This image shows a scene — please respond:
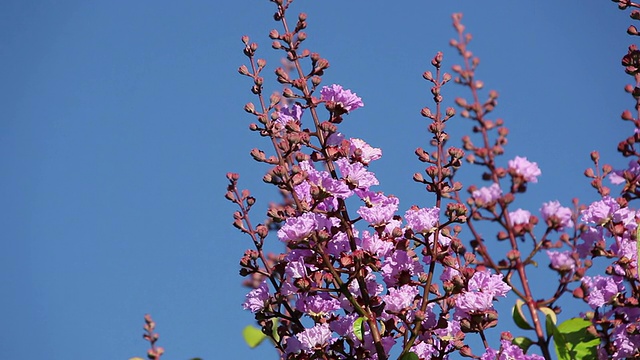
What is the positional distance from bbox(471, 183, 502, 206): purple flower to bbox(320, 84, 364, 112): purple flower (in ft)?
1.15

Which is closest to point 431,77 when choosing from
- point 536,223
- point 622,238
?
point 536,223

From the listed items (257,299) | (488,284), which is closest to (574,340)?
(488,284)

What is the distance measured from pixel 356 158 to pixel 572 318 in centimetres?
60

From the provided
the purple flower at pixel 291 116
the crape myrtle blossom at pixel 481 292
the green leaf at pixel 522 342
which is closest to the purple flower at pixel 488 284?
the crape myrtle blossom at pixel 481 292

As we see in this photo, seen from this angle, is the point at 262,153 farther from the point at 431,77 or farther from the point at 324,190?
the point at 431,77

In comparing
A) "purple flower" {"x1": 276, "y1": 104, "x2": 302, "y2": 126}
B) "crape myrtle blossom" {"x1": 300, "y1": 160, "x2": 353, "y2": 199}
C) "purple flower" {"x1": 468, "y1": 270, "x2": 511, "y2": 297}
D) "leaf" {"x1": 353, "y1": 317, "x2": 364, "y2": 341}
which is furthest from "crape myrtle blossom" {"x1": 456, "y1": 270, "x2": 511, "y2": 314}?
"purple flower" {"x1": 276, "y1": 104, "x2": 302, "y2": 126}

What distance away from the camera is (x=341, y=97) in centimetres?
202

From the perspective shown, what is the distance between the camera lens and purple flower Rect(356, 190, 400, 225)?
191 centimetres

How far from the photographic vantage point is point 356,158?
6.46 feet

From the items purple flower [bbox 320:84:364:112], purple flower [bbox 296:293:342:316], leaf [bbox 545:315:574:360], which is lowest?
leaf [bbox 545:315:574:360]

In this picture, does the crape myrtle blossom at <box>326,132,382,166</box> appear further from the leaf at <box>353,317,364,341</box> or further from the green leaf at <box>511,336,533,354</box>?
the green leaf at <box>511,336,533,354</box>

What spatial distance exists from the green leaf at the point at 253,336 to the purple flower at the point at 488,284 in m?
0.69

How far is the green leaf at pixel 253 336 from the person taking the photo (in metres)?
Answer: 2.34

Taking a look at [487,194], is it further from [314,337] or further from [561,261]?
[314,337]
